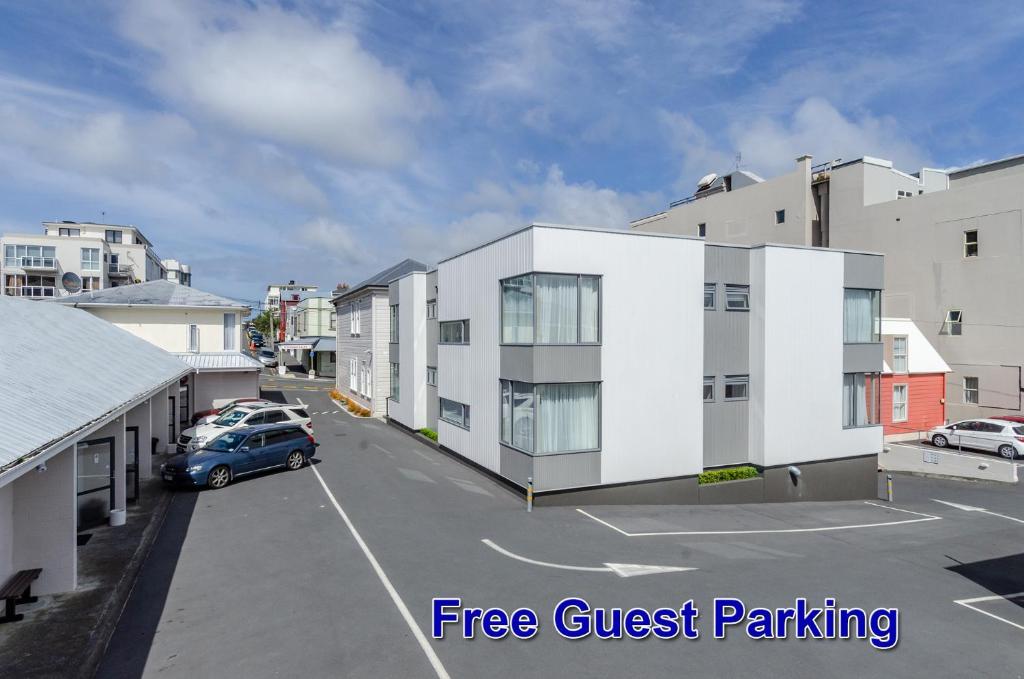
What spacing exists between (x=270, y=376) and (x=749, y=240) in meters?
45.1

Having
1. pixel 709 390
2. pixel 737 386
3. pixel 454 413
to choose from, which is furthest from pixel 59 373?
pixel 737 386

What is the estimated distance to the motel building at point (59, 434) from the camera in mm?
7984

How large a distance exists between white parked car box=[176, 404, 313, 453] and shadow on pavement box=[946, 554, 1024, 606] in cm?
1923

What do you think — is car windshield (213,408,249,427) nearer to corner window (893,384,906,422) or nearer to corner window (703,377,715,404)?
corner window (703,377,715,404)

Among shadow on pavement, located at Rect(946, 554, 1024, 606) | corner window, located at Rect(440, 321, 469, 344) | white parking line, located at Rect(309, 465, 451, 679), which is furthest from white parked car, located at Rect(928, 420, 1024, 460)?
white parking line, located at Rect(309, 465, 451, 679)

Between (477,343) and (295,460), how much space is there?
7385mm

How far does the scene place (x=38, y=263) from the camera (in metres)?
68.1

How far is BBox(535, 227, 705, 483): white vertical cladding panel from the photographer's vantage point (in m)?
17.0

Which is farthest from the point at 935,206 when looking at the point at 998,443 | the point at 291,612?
the point at 291,612

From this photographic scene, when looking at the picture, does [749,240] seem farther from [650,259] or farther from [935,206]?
[650,259]

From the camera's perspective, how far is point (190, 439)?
848 inches

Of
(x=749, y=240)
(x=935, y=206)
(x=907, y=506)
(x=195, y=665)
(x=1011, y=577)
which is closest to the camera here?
(x=195, y=665)

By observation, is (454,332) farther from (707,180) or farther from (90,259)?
(90,259)

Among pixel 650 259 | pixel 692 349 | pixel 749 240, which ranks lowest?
pixel 692 349
